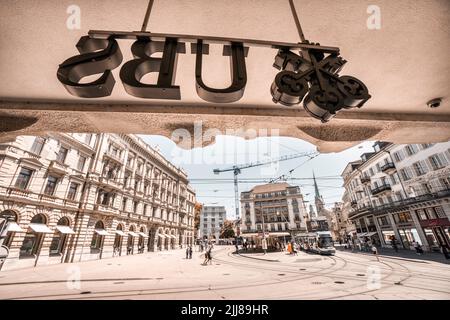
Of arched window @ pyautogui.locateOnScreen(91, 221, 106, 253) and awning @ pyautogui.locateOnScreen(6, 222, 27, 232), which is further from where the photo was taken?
arched window @ pyautogui.locateOnScreen(91, 221, 106, 253)

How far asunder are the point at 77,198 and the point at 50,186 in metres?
3.12

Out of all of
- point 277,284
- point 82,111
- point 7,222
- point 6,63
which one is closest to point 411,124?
point 82,111

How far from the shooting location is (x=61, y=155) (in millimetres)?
21047

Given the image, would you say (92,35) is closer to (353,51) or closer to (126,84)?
(126,84)

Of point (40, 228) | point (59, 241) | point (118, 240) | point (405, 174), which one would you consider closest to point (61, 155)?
point (40, 228)

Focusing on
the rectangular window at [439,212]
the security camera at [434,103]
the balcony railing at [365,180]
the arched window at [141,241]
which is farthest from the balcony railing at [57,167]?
the balcony railing at [365,180]

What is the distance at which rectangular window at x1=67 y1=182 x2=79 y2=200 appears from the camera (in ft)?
71.0

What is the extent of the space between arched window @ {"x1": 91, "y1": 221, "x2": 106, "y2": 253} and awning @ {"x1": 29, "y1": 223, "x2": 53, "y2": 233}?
5505 mm

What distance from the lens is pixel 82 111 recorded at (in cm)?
299

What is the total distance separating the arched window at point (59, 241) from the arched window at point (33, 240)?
51.1 inches

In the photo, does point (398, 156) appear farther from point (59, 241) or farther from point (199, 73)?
point (59, 241)

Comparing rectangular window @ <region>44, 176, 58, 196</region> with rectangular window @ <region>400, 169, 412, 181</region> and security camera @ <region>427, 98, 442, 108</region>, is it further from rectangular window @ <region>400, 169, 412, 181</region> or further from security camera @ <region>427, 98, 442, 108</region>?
rectangular window @ <region>400, 169, 412, 181</region>

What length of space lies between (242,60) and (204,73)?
139cm

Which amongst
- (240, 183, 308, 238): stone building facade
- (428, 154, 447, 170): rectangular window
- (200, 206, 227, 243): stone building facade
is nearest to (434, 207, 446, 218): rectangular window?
(428, 154, 447, 170): rectangular window
